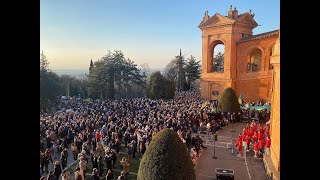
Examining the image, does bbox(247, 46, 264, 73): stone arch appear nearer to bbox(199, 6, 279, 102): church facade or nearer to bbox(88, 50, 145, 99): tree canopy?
bbox(199, 6, 279, 102): church facade

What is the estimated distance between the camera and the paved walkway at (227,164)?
10617 mm

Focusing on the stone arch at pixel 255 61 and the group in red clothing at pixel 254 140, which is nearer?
the group in red clothing at pixel 254 140

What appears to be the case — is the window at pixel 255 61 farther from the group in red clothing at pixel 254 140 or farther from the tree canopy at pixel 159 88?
the group in red clothing at pixel 254 140

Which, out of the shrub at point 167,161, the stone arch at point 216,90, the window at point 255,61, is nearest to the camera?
the shrub at point 167,161

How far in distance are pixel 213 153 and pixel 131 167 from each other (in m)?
3.74

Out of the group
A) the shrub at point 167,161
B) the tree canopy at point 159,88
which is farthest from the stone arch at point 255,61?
the shrub at point 167,161

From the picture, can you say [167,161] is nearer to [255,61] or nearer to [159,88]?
[159,88]

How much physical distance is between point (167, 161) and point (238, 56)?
70.0 ft

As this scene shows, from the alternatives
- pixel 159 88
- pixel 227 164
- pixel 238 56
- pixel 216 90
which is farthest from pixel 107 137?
pixel 159 88

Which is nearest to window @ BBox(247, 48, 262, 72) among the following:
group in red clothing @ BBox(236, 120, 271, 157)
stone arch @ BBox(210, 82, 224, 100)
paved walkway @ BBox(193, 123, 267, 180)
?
stone arch @ BBox(210, 82, 224, 100)

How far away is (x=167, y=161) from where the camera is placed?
7.27 metres

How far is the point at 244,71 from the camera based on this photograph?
88.0 feet

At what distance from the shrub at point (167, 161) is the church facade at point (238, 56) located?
1884 centimetres
